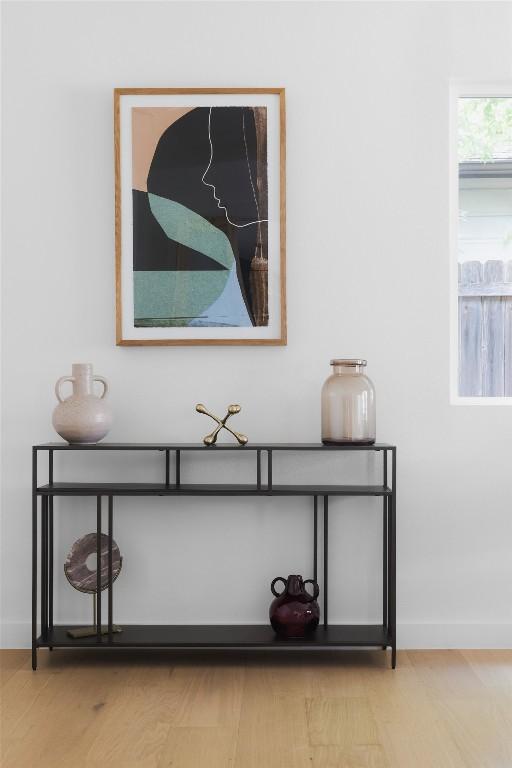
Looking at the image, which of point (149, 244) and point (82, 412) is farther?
point (149, 244)

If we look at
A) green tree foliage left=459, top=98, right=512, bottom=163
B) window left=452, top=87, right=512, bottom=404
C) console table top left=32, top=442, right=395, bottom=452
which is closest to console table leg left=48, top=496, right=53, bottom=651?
console table top left=32, top=442, right=395, bottom=452

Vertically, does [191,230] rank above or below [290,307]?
above

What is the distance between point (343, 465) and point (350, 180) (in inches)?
39.7

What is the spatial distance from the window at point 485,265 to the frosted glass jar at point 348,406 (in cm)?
48

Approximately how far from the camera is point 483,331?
2.92 meters

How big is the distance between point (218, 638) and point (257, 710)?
420 millimetres

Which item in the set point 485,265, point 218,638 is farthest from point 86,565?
point 485,265

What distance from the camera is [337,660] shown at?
266 centimetres

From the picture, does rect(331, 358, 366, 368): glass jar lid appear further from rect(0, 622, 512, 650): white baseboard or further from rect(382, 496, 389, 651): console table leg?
rect(0, 622, 512, 650): white baseboard

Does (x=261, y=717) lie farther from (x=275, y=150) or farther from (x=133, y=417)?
(x=275, y=150)

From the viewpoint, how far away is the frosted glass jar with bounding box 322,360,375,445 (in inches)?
102

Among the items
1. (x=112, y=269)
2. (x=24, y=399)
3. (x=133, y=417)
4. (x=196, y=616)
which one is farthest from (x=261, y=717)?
(x=112, y=269)

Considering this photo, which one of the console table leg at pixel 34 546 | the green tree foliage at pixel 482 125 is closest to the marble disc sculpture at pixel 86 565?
the console table leg at pixel 34 546

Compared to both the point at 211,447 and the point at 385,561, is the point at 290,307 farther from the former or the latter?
the point at 385,561
